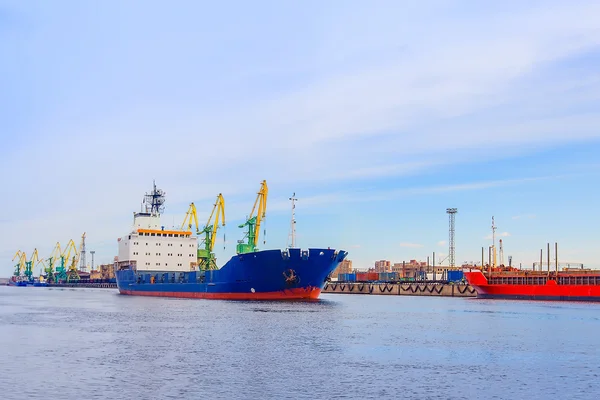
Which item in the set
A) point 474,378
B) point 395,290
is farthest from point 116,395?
point 395,290

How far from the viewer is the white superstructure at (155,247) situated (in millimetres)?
83562

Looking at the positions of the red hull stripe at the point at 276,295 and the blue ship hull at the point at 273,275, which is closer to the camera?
the blue ship hull at the point at 273,275

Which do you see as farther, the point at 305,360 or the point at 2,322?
the point at 2,322

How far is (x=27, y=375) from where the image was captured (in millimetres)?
23016

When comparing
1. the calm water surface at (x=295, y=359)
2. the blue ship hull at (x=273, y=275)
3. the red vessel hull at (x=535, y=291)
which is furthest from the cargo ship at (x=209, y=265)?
the red vessel hull at (x=535, y=291)

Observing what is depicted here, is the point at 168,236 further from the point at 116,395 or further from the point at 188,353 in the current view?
the point at 116,395

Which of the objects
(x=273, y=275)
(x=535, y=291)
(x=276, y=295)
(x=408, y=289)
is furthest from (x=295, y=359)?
(x=408, y=289)

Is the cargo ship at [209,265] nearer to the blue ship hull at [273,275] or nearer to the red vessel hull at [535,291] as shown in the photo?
the blue ship hull at [273,275]

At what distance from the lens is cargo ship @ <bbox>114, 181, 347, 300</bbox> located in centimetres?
5869

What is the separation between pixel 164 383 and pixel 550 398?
481 inches

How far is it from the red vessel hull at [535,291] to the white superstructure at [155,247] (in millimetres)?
35710

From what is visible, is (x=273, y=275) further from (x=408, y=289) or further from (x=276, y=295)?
(x=408, y=289)

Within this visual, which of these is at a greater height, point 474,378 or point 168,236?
point 168,236

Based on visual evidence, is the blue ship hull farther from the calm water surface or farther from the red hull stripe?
the calm water surface
